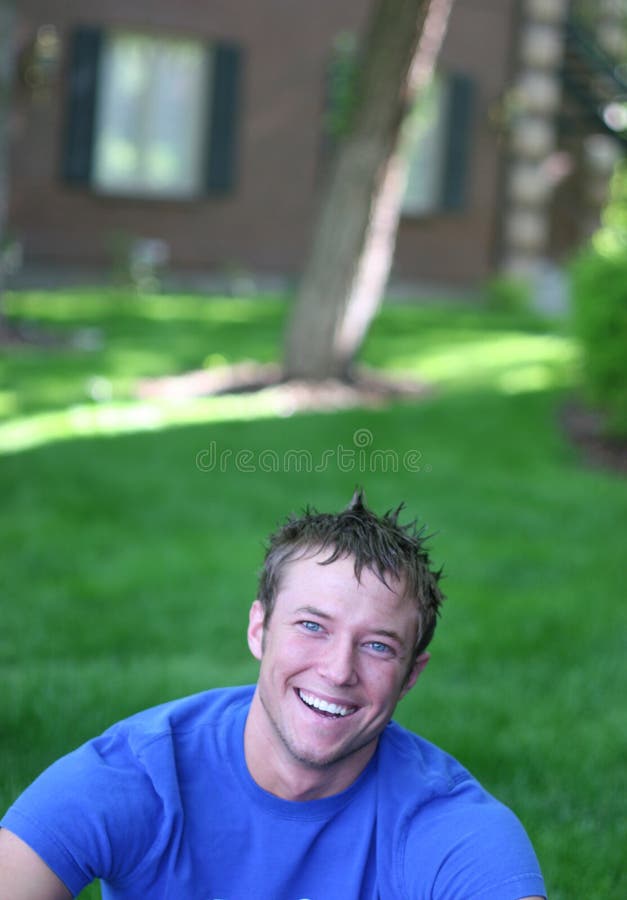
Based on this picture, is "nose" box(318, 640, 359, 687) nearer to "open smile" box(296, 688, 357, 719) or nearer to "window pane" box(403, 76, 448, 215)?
"open smile" box(296, 688, 357, 719)

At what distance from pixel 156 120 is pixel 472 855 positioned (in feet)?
43.2

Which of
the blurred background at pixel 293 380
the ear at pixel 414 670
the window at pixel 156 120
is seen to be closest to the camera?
the ear at pixel 414 670

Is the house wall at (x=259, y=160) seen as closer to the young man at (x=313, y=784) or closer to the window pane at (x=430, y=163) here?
the window pane at (x=430, y=163)

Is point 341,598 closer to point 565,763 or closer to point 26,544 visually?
point 565,763

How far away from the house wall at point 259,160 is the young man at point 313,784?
39.0 ft

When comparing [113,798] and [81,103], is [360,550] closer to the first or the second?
[113,798]

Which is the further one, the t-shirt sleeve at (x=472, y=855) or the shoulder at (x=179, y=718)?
the shoulder at (x=179, y=718)

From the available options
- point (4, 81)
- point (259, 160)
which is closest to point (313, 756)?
point (4, 81)

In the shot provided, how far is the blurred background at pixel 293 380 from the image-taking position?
4109mm

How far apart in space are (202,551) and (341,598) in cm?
335

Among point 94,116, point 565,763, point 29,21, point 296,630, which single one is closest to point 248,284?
point 94,116

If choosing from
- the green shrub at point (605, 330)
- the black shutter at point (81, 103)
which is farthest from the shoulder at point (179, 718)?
the black shutter at point (81, 103)

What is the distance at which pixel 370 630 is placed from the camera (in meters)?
2.15

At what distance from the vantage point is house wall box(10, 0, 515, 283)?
13.7 m
